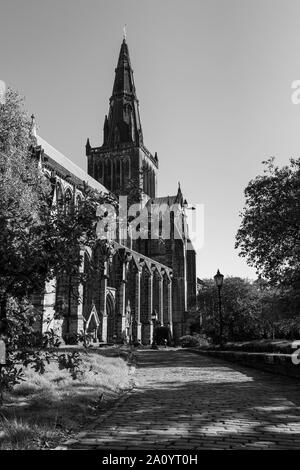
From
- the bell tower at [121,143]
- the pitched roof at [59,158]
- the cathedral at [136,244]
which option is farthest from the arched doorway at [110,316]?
the bell tower at [121,143]

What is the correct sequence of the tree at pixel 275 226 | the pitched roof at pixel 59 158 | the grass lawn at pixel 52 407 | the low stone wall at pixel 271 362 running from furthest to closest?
the pitched roof at pixel 59 158 < the tree at pixel 275 226 < the low stone wall at pixel 271 362 < the grass lawn at pixel 52 407

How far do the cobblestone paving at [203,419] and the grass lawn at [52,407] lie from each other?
14.7 inches

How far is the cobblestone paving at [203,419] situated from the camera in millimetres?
5105

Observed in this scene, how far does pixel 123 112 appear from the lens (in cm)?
7625

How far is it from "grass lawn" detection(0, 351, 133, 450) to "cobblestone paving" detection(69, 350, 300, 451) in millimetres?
374

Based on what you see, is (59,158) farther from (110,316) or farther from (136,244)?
(136,244)

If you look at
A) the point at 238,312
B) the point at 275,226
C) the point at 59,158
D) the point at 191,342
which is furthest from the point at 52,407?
the point at 238,312

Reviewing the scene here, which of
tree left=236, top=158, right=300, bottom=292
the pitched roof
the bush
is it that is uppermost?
the pitched roof

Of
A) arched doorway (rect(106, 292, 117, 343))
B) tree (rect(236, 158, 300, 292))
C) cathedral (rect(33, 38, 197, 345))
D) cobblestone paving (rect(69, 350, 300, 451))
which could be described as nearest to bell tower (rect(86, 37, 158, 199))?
cathedral (rect(33, 38, 197, 345))

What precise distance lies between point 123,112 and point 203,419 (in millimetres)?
74356

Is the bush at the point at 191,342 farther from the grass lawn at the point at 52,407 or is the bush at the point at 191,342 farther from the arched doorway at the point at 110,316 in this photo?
the grass lawn at the point at 52,407

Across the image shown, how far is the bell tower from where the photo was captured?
73.9 metres

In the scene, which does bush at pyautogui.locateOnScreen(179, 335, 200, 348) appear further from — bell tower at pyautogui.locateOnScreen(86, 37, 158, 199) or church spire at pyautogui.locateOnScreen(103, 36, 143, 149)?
church spire at pyautogui.locateOnScreen(103, 36, 143, 149)

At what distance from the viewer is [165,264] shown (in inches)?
2808
